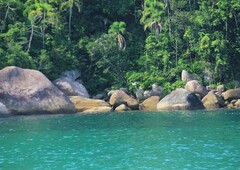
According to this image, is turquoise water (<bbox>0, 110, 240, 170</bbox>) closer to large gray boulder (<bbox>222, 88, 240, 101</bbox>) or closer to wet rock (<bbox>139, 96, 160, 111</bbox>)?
wet rock (<bbox>139, 96, 160, 111</bbox>)

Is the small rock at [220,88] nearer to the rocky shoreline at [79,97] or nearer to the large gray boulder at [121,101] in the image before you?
the rocky shoreline at [79,97]

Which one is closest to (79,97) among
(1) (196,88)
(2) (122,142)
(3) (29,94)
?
(3) (29,94)

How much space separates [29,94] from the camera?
4262 cm

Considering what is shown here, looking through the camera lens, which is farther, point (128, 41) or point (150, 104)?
point (128, 41)

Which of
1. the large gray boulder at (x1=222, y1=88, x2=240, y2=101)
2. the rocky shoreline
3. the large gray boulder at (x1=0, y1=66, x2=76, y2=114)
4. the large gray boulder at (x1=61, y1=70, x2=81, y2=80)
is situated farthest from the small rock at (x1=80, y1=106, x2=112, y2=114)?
the large gray boulder at (x1=222, y1=88, x2=240, y2=101)

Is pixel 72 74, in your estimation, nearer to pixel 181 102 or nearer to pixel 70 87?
pixel 70 87

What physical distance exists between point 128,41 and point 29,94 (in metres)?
16.9

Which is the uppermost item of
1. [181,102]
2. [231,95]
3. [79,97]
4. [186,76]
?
[186,76]

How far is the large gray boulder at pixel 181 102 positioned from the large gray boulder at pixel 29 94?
7911mm

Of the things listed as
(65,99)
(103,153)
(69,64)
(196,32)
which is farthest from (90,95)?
(103,153)

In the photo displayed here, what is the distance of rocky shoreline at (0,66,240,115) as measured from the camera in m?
42.5

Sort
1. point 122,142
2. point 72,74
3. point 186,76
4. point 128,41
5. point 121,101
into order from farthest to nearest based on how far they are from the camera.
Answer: point 128,41 < point 72,74 < point 186,76 < point 121,101 < point 122,142

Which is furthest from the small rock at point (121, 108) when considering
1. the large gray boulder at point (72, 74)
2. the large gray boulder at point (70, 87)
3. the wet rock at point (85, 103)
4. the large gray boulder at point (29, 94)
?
the large gray boulder at point (72, 74)

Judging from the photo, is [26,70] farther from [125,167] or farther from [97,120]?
[125,167]
